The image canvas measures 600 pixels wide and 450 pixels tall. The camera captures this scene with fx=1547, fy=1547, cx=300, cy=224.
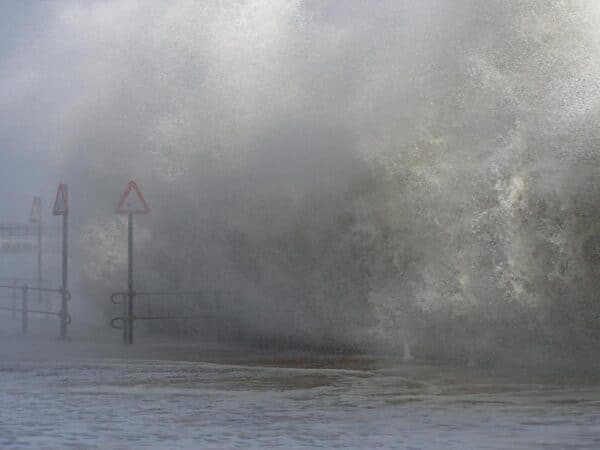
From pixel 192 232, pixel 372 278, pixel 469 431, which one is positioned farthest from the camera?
pixel 192 232

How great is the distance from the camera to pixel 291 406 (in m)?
12.6

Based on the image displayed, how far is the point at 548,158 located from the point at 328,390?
465 cm

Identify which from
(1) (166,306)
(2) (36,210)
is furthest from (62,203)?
(2) (36,210)

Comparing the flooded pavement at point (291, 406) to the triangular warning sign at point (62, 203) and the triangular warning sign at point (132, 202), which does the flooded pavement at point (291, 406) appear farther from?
the triangular warning sign at point (62, 203)

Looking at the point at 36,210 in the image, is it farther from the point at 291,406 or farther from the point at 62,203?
the point at 291,406

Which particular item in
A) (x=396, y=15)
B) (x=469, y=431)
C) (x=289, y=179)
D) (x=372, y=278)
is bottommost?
(x=469, y=431)

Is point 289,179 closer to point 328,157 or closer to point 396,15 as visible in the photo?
point 328,157

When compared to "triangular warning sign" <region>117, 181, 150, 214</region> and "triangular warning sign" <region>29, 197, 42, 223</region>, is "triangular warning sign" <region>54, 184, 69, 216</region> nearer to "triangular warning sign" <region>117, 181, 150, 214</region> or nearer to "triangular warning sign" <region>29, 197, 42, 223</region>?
"triangular warning sign" <region>117, 181, 150, 214</region>

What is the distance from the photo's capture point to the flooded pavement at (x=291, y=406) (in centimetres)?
1044

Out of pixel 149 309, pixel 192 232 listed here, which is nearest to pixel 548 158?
pixel 192 232

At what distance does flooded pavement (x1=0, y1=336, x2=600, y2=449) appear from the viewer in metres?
10.4

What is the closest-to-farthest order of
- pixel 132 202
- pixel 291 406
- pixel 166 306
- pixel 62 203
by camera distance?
pixel 291 406, pixel 132 202, pixel 62 203, pixel 166 306

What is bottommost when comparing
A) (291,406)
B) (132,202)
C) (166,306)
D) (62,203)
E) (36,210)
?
(291,406)

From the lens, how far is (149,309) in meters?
27.1
